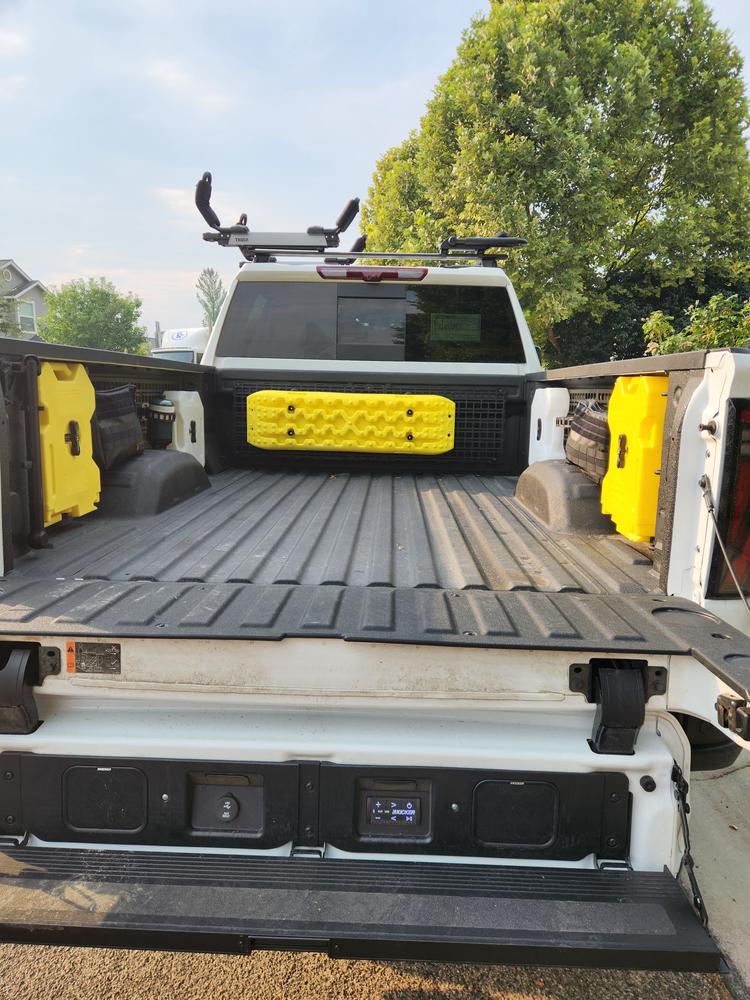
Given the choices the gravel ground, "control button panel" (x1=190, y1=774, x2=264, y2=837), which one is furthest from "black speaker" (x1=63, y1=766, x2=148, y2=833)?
the gravel ground

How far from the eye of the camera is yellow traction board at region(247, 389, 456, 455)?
3.89 meters

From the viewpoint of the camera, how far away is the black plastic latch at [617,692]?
1.53 m

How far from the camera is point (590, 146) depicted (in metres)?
14.7

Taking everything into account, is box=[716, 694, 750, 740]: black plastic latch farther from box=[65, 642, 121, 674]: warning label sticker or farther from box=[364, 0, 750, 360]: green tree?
box=[364, 0, 750, 360]: green tree

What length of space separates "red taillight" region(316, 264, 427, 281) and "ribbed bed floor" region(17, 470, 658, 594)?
1.49 metres

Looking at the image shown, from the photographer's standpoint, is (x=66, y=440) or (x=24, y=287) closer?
(x=66, y=440)

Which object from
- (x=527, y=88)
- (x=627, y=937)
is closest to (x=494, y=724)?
(x=627, y=937)

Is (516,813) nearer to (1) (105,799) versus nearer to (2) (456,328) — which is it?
(1) (105,799)

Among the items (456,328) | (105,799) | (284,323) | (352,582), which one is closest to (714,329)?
(456,328)

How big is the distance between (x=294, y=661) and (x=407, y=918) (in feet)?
1.94

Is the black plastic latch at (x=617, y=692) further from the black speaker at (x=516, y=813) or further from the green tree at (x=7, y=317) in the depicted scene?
the green tree at (x=7, y=317)

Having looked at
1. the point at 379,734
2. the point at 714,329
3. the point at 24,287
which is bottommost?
the point at 379,734

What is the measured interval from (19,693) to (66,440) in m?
0.96

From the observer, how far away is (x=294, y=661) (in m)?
1.56
